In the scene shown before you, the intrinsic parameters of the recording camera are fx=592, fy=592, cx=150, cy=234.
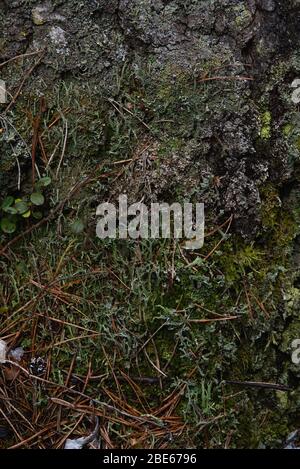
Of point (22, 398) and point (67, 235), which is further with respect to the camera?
point (67, 235)

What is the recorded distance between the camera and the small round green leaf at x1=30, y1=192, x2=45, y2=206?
2426mm

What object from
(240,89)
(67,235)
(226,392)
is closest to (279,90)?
(240,89)

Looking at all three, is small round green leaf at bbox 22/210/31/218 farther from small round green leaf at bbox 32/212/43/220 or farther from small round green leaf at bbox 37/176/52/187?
A: small round green leaf at bbox 37/176/52/187

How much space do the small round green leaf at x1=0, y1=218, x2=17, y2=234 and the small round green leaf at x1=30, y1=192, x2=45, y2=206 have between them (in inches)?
5.1

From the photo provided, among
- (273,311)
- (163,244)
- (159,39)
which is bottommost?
(273,311)

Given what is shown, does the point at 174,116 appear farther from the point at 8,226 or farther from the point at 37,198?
the point at 8,226

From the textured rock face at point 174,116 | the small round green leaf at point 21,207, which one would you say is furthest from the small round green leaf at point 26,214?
the textured rock face at point 174,116

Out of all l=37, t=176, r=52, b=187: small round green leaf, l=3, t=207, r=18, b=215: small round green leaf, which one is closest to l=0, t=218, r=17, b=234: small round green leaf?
l=3, t=207, r=18, b=215: small round green leaf

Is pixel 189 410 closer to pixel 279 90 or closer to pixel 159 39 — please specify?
pixel 279 90

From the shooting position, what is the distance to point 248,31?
8.04 feet

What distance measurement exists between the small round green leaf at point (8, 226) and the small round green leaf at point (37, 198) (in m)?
0.13

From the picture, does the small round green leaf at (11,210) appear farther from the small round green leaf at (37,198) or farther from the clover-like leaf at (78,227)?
the clover-like leaf at (78,227)

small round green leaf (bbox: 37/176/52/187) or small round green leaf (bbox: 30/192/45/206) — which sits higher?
small round green leaf (bbox: 37/176/52/187)
